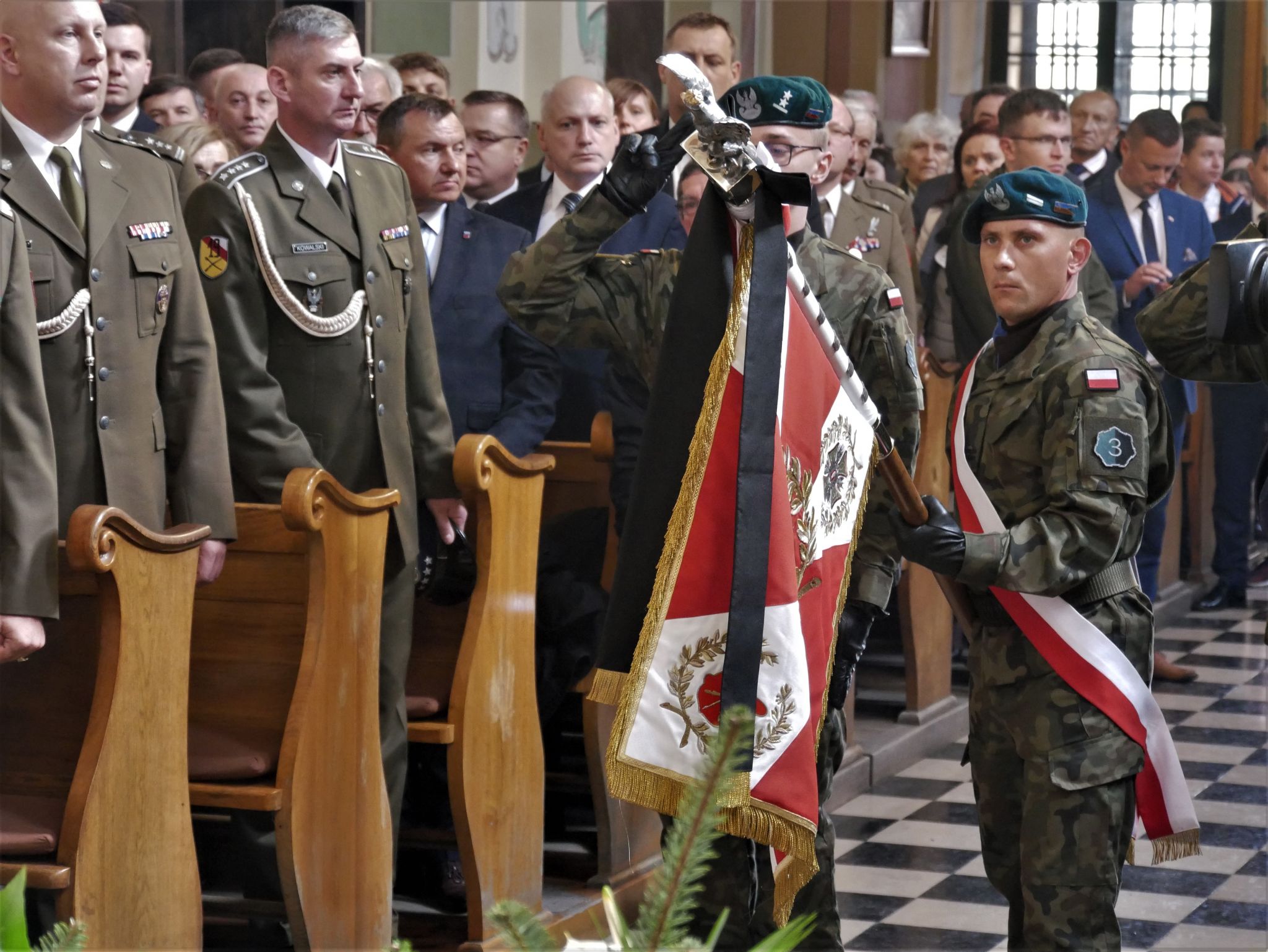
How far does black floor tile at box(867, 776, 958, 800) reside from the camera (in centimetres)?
494

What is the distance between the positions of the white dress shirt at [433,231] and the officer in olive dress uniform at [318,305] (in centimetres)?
55

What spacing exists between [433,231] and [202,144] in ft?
1.85

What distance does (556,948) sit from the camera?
2.85ft

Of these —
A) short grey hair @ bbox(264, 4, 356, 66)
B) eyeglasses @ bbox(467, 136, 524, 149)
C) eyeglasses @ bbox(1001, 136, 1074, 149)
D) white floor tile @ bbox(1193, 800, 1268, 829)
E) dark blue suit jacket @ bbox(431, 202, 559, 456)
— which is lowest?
white floor tile @ bbox(1193, 800, 1268, 829)

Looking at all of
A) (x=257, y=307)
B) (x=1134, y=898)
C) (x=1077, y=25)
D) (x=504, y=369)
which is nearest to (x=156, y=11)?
(x=504, y=369)

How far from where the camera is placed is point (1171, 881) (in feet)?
13.7

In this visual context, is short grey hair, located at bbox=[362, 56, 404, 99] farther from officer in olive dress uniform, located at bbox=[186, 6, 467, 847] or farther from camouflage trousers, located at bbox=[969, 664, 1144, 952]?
camouflage trousers, located at bbox=[969, 664, 1144, 952]

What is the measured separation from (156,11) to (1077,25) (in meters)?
11.6

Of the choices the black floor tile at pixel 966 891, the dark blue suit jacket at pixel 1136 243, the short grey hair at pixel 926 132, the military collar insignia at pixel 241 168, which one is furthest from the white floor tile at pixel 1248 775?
the short grey hair at pixel 926 132

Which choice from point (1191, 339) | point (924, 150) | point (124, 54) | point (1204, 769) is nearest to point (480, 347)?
point (124, 54)

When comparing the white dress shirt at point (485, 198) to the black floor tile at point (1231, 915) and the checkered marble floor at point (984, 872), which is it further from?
the black floor tile at point (1231, 915)

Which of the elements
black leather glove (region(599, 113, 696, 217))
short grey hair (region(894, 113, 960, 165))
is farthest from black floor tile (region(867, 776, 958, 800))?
short grey hair (region(894, 113, 960, 165))

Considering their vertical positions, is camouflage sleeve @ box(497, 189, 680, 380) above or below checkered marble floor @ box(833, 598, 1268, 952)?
above

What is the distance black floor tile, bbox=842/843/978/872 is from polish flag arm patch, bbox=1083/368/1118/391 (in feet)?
6.26
